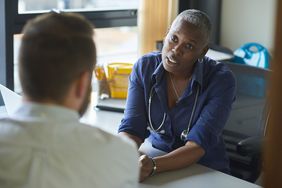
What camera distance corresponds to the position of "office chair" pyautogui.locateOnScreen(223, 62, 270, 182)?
102 inches

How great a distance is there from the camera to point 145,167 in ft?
6.09

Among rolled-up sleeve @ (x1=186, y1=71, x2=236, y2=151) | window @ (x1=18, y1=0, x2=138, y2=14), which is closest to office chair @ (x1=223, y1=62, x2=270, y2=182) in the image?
rolled-up sleeve @ (x1=186, y1=71, x2=236, y2=151)

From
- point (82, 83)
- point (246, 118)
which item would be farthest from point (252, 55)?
point (82, 83)

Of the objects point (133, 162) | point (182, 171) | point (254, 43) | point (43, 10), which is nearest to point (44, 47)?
point (133, 162)

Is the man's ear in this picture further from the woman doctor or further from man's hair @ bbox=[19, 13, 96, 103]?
the woman doctor

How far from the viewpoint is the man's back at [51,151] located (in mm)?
1080

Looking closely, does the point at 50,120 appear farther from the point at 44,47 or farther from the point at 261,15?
the point at 261,15

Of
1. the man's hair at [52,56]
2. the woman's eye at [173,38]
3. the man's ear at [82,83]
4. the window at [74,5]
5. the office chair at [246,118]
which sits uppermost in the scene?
the man's hair at [52,56]

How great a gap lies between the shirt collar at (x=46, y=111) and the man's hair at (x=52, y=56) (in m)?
0.02

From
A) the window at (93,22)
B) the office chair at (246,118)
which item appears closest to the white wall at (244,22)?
the window at (93,22)

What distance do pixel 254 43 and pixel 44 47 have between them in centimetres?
273

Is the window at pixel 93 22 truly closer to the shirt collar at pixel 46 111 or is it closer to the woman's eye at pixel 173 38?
the woman's eye at pixel 173 38

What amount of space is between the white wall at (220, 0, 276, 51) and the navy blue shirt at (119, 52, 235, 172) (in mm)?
1513

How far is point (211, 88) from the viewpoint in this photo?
2.18 m
